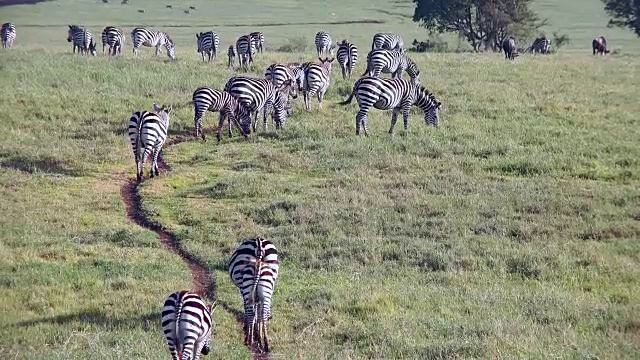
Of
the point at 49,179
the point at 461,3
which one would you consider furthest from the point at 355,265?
the point at 461,3

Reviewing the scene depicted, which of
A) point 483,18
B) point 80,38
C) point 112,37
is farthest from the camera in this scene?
point 483,18

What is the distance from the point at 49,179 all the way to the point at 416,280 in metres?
8.38

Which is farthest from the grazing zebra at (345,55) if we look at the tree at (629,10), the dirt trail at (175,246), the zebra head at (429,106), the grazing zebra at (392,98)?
the tree at (629,10)

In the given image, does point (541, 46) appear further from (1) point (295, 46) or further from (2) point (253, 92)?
(2) point (253, 92)

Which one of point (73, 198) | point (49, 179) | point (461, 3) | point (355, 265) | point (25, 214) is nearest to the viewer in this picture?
point (355, 265)

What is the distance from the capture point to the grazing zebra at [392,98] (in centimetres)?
2017

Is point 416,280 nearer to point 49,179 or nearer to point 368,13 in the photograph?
point 49,179

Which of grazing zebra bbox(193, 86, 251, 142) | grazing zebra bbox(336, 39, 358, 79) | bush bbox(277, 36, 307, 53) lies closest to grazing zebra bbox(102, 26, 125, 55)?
grazing zebra bbox(336, 39, 358, 79)

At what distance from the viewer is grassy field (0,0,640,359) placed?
9453 mm

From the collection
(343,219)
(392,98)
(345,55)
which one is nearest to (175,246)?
(343,219)

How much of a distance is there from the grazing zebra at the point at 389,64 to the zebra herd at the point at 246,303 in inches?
651

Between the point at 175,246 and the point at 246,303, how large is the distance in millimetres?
4544

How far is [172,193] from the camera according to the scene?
16531 mm

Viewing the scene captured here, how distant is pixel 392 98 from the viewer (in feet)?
67.4
